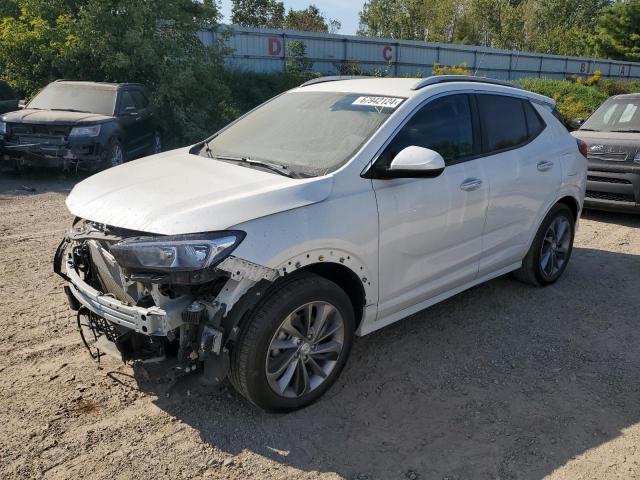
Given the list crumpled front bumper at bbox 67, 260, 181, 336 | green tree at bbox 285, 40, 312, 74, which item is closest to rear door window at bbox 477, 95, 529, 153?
crumpled front bumper at bbox 67, 260, 181, 336

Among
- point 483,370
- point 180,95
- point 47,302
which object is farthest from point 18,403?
point 180,95

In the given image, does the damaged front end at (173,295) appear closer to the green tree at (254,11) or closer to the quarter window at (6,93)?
the quarter window at (6,93)

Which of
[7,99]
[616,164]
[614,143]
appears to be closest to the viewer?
[616,164]

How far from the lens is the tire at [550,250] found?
512cm

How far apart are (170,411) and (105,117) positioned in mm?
7896

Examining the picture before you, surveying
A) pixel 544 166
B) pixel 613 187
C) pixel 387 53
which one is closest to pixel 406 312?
pixel 544 166

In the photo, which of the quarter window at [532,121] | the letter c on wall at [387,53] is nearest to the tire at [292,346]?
the quarter window at [532,121]

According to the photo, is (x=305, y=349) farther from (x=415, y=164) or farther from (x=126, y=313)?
(x=415, y=164)

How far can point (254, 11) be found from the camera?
154 feet

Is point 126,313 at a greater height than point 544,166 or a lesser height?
lesser

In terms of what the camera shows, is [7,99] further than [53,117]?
Yes

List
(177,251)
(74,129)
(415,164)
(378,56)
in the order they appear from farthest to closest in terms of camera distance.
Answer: (378,56) < (74,129) < (415,164) < (177,251)

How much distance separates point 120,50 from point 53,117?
436cm

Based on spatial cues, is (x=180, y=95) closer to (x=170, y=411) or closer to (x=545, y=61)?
(x=170, y=411)
